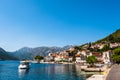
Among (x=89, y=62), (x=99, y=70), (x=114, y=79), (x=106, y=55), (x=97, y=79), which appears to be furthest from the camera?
(x=106, y=55)

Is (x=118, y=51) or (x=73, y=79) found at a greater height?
(x=118, y=51)

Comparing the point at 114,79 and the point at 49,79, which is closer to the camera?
the point at 114,79

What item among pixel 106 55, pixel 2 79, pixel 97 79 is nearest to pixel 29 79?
pixel 2 79

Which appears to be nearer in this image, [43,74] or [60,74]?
[60,74]

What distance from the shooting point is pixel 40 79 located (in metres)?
71.0

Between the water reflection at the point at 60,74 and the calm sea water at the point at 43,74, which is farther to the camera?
the calm sea water at the point at 43,74

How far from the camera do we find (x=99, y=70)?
316 ft

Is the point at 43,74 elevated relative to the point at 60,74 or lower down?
elevated

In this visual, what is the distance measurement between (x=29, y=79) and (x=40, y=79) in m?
4.15

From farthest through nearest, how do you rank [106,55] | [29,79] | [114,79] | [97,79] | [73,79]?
[106,55], [29,79], [73,79], [97,79], [114,79]

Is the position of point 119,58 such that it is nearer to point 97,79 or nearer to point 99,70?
point 99,70

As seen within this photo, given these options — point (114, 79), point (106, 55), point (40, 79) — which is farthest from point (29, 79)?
point (106, 55)

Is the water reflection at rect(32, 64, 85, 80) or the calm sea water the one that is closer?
the water reflection at rect(32, 64, 85, 80)

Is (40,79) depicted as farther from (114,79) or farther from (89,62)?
(89,62)
